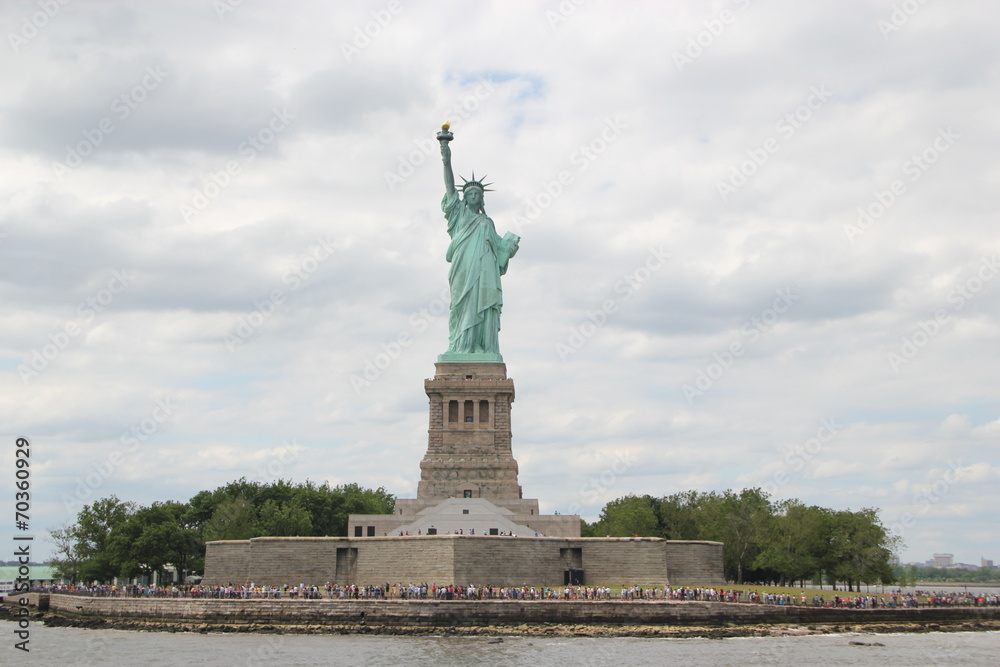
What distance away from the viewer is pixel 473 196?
65.8 metres

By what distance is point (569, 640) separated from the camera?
1633 inches

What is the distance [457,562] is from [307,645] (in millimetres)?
9157

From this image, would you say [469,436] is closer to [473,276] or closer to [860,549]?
[473,276]

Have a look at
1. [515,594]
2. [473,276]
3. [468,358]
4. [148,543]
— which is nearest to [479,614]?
[515,594]

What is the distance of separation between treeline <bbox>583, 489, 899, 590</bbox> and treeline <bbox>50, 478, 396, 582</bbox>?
1786 centimetres

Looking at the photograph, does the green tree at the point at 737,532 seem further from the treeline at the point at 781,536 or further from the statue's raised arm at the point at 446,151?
the statue's raised arm at the point at 446,151

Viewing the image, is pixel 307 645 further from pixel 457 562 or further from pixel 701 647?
pixel 701 647

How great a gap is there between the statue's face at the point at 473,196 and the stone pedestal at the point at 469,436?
9.49 metres

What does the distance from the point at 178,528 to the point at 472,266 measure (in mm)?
21385

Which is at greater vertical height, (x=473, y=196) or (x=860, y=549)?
(x=473, y=196)

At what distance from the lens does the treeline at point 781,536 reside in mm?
60375

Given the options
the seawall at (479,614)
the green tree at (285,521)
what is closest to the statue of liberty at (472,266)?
the green tree at (285,521)

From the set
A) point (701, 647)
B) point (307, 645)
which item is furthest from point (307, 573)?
point (701, 647)

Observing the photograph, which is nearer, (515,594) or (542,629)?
(542,629)
